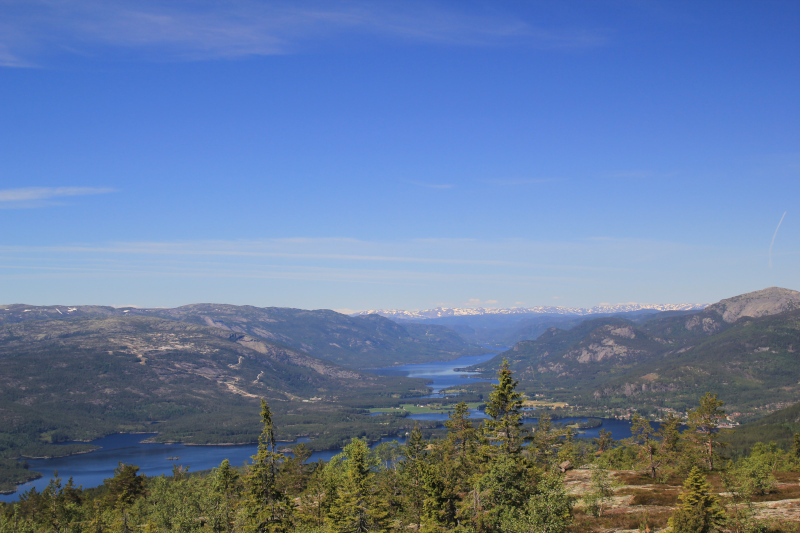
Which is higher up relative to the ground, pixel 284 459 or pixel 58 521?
pixel 284 459

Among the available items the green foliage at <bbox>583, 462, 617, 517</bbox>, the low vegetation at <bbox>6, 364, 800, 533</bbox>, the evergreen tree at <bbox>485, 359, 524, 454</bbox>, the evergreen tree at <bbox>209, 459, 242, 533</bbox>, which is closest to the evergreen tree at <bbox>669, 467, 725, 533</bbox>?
the low vegetation at <bbox>6, 364, 800, 533</bbox>

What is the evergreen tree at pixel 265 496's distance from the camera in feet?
218

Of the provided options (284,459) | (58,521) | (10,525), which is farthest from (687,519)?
(58,521)

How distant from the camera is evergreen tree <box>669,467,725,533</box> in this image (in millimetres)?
54688

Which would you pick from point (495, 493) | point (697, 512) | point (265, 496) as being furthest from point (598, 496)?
point (265, 496)

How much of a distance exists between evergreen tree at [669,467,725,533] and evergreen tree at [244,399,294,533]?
43875 millimetres

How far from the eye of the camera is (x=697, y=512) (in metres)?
55.2

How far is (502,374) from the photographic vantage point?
2635 inches

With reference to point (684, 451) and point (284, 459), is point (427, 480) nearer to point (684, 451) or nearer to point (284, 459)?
point (284, 459)

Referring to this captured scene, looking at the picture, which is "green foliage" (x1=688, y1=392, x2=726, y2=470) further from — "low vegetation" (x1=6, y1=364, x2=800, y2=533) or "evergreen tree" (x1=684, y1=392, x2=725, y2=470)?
"low vegetation" (x1=6, y1=364, x2=800, y2=533)

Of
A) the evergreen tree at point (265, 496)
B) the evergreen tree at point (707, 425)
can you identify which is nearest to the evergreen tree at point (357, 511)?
the evergreen tree at point (265, 496)

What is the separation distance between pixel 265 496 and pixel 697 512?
48.3 meters

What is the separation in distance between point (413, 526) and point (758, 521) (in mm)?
41470

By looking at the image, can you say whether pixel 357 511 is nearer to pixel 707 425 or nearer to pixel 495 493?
pixel 495 493
